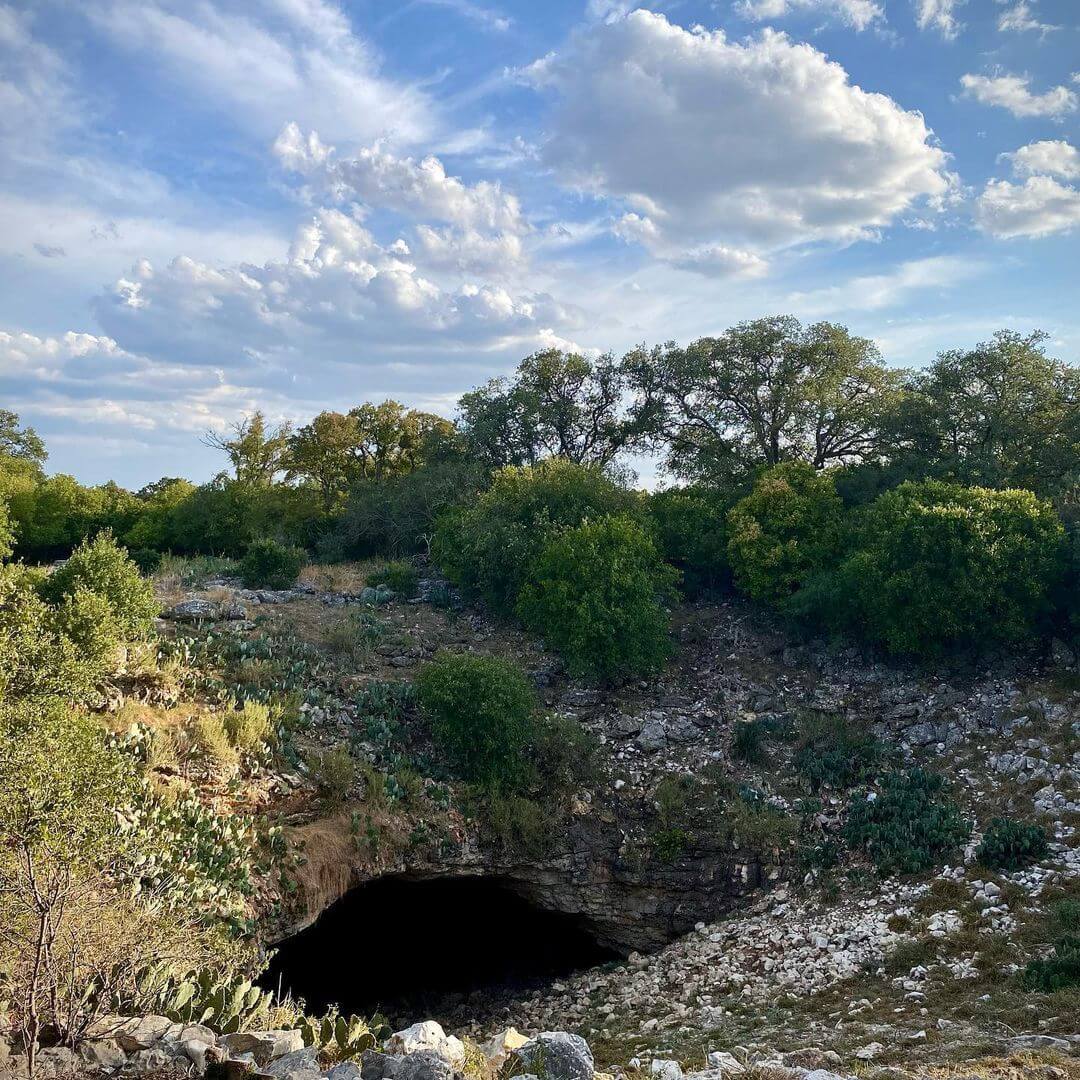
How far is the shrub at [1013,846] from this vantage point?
15016 mm

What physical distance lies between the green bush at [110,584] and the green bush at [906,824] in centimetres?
1575

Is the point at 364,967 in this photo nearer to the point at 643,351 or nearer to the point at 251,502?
the point at 251,502

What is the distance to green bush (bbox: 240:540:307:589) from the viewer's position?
28.3 m

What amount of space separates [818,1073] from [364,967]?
41.4 ft

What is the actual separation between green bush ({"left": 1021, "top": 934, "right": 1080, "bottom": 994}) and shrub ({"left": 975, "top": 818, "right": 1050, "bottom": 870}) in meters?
2.87

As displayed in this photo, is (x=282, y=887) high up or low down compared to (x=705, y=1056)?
up

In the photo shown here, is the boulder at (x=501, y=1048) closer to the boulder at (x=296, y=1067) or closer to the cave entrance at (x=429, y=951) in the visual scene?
the boulder at (x=296, y=1067)

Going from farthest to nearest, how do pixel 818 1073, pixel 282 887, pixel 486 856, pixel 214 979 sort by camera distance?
pixel 486 856
pixel 282 887
pixel 214 979
pixel 818 1073

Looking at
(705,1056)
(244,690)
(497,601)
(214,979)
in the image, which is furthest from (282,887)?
(497,601)

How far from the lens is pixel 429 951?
18.7 meters

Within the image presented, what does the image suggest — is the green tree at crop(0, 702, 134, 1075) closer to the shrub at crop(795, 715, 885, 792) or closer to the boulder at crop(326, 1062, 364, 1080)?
the boulder at crop(326, 1062, 364, 1080)

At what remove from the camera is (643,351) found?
1449 inches

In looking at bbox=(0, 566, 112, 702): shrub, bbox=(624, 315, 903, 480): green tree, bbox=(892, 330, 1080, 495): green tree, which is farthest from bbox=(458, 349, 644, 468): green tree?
bbox=(0, 566, 112, 702): shrub

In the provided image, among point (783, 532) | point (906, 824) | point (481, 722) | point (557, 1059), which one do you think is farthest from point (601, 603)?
point (557, 1059)
